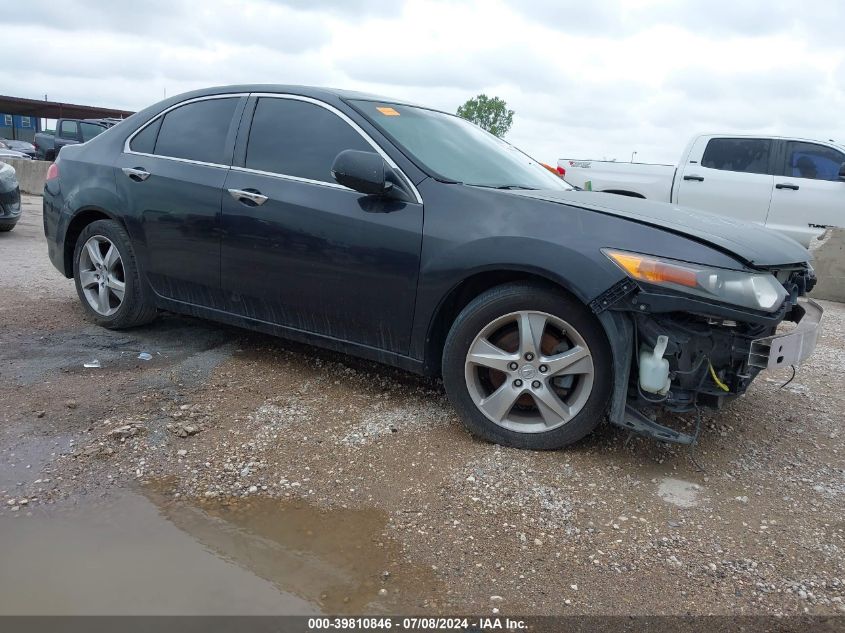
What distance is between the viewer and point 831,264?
8.17 m

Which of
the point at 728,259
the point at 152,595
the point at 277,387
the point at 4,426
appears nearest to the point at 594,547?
the point at 728,259

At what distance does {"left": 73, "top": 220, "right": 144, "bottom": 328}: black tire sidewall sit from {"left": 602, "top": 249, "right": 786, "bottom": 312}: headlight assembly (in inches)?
126

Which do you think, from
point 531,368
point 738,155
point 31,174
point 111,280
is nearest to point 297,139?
point 111,280

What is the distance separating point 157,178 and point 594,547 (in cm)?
337

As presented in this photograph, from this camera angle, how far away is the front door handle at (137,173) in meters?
4.43

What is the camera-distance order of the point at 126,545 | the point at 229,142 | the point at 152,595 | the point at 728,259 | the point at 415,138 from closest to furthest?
1. the point at 152,595
2. the point at 126,545
3. the point at 728,259
4. the point at 415,138
5. the point at 229,142

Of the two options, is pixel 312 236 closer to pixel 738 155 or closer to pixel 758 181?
pixel 758 181

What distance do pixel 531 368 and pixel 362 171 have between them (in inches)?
49.3

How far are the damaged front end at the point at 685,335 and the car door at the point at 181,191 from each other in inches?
93.2

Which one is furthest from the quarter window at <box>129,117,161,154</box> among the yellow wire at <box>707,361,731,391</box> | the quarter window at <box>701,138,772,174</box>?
the quarter window at <box>701,138,772,174</box>

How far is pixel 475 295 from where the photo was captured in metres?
3.47

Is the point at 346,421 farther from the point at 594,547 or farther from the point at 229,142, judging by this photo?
the point at 229,142

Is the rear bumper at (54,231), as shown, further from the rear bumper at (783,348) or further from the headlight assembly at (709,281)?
the rear bumper at (783,348)

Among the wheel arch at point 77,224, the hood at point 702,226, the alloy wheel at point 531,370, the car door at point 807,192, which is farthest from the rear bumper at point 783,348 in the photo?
the car door at point 807,192
